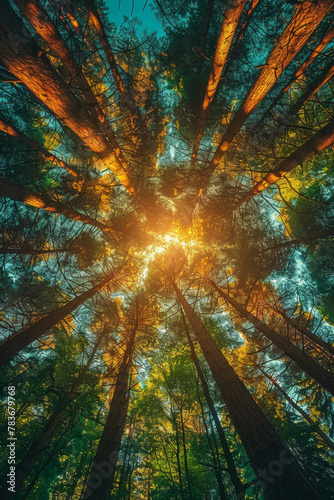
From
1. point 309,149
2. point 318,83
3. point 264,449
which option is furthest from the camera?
point 318,83

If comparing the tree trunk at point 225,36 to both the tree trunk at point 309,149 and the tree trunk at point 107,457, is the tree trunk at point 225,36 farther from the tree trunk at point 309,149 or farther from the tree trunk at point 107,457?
the tree trunk at point 107,457

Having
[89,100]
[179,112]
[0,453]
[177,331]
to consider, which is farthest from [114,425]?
[0,453]

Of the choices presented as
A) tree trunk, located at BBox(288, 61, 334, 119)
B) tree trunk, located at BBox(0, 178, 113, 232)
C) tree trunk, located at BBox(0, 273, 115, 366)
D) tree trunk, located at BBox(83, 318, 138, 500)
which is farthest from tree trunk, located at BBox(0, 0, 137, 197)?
tree trunk, located at BBox(83, 318, 138, 500)

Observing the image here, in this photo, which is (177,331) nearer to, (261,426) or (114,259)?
(114,259)

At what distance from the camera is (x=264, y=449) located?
2027 millimetres

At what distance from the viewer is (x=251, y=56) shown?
678 centimetres

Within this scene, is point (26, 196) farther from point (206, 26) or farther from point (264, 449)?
point (206, 26)

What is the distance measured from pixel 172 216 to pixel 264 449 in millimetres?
6757

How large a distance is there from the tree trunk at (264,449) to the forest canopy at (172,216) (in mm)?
16

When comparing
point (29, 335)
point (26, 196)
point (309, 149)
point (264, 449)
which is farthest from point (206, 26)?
point (29, 335)

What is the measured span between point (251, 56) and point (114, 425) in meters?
11.8

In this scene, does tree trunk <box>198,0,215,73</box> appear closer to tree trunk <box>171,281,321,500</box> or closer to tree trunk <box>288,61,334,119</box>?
tree trunk <box>288,61,334,119</box>

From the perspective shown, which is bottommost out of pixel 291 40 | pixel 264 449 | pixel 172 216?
pixel 264 449

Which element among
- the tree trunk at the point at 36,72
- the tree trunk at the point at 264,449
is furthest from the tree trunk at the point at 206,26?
the tree trunk at the point at 264,449
